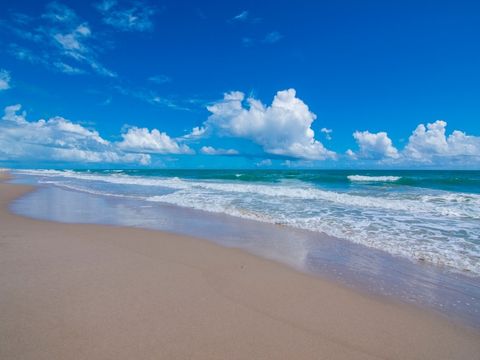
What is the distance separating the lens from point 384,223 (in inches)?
394

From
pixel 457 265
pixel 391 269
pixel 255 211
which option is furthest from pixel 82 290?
pixel 255 211

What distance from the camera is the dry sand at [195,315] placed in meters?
2.88

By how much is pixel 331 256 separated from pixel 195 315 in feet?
12.7

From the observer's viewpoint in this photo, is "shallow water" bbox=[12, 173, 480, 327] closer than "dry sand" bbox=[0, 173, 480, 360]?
No

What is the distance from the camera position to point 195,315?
3.51 meters

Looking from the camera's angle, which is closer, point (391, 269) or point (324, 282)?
point (324, 282)

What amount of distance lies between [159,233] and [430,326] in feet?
21.8

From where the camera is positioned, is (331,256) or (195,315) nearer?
(195,315)

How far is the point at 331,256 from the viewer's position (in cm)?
638

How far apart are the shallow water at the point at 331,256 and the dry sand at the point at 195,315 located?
56 cm

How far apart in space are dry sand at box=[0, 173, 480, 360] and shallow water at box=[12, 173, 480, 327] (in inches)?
21.9

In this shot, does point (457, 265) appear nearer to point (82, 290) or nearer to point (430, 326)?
point (430, 326)

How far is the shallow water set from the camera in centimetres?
446

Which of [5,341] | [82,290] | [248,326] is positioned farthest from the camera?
[82,290]
